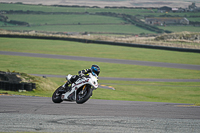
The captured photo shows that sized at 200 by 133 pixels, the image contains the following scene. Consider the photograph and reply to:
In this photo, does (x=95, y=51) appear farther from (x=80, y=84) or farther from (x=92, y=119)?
(x=92, y=119)

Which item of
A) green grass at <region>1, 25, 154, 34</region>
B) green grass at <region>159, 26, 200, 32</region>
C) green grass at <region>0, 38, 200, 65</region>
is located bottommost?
green grass at <region>0, 38, 200, 65</region>

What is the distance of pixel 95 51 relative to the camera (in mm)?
51938

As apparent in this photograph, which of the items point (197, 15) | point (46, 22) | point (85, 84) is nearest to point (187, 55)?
point (85, 84)

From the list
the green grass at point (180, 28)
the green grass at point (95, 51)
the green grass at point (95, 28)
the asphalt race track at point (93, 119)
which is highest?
the asphalt race track at point (93, 119)

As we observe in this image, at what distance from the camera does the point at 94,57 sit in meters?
44.8

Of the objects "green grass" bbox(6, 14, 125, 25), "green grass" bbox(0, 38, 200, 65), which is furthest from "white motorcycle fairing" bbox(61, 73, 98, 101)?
"green grass" bbox(6, 14, 125, 25)

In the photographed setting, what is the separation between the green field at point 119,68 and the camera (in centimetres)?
2204

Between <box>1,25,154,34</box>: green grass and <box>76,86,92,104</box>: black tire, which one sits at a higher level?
<box>76,86,92,104</box>: black tire

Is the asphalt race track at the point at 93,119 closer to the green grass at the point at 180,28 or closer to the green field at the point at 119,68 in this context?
the green field at the point at 119,68

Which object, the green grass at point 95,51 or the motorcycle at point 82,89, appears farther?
the green grass at point 95,51

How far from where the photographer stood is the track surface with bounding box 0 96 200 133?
780 centimetres

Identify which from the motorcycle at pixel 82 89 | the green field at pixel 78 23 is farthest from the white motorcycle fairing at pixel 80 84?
the green field at pixel 78 23

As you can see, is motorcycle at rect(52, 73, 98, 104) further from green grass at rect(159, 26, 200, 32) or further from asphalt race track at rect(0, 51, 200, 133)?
green grass at rect(159, 26, 200, 32)

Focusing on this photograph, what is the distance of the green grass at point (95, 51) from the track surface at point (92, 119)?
3387 cm
